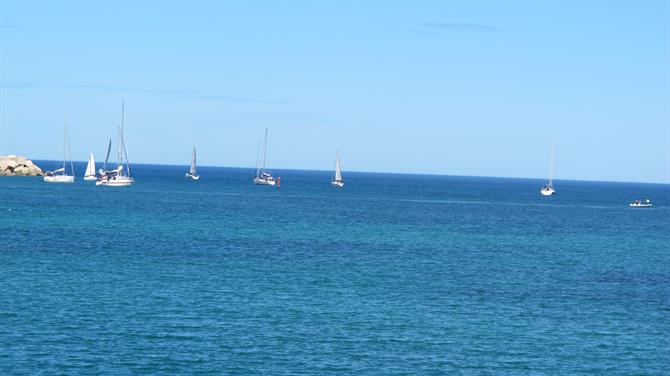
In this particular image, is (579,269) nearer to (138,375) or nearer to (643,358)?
(643,358)

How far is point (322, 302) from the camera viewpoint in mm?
59906

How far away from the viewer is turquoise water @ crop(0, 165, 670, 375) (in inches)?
1779

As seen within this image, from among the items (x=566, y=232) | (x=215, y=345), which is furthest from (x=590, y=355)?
(x=566, y=232)

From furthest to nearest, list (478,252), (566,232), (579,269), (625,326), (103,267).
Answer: (566,232) < (478,252) < (579,269) < (103,267) < (625,326)

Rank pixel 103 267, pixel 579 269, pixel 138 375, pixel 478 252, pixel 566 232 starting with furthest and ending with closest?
pixel 566 232
pixel 478 252
pixel 579 269
pixel 103 267
pixel 138 375

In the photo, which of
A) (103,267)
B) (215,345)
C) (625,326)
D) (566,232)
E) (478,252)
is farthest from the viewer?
(566,232)

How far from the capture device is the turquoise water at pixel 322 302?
45188 millimetres

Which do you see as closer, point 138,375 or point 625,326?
point 138,375

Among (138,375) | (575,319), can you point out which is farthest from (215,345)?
(575,319)

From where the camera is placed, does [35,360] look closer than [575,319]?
Yes

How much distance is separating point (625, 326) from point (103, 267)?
133 feet

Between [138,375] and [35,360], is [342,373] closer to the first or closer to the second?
[138,375]

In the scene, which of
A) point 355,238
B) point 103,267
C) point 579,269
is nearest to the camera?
point 103,267

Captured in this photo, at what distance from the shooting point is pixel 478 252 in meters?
96.9
